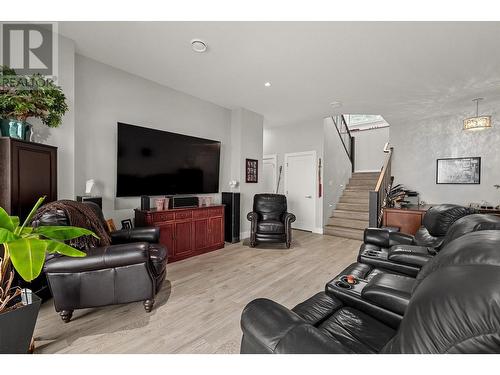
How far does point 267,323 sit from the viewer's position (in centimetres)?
90

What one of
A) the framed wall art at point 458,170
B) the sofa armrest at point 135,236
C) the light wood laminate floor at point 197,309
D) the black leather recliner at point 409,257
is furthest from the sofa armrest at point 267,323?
the framed wall art at point 458,170

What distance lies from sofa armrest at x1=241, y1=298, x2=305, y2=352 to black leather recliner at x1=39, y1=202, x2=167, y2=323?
1297 mm

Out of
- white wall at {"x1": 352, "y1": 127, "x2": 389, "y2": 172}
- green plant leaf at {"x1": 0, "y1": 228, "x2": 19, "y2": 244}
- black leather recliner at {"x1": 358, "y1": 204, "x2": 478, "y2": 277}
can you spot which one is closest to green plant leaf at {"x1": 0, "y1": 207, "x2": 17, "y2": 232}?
green plant leaf at {"x1": 0, "y1": 228, "x2": 19, "y2": 244}

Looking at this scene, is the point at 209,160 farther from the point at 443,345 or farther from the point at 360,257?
the point at 443,345

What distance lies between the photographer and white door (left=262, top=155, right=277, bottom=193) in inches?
252

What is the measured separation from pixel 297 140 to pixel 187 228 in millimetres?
3740

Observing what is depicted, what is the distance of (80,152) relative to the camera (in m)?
2.90

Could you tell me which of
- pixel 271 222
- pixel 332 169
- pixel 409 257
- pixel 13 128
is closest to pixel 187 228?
pixel 271 222

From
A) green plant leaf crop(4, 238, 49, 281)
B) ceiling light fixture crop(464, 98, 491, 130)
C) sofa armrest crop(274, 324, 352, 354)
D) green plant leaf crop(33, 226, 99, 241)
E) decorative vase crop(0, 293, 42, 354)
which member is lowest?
decorative vase crop(0, 293, 42, 354)

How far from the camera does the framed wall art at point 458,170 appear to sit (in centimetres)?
461

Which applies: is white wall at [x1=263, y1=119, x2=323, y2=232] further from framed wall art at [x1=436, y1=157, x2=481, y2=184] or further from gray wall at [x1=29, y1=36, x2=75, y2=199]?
gray wall at [x1=29, y1=36, x2=75, y2=199]

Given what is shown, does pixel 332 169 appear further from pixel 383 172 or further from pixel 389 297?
pixel 389 297
